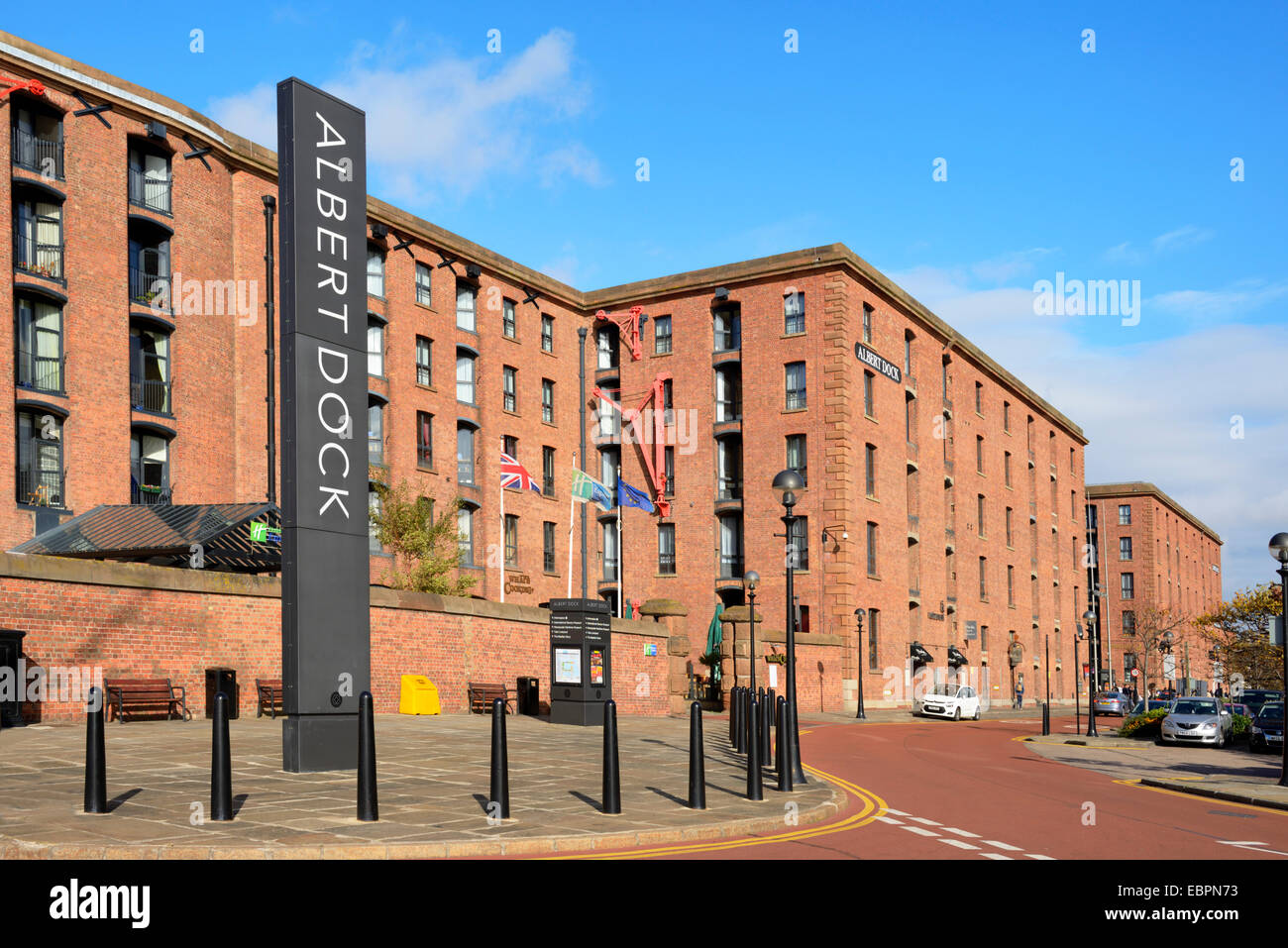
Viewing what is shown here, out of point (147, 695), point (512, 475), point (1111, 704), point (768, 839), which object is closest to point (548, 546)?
point (512, 475)

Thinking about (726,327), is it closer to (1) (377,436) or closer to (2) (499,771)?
(1) (377,436)

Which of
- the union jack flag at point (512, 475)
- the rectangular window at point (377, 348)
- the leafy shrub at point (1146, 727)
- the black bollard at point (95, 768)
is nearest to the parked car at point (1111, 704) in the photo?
the leafy shrub at point (1146, 727)

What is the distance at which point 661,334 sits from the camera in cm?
5506

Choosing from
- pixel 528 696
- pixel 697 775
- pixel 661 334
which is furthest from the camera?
pixel 661 334

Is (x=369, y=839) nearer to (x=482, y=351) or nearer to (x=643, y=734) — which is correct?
(x=643, y=734)

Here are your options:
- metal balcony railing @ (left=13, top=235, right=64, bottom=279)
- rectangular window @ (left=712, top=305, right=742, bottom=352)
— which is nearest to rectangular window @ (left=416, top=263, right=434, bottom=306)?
rectangular window @ (left=712, top=305, right=742, bottom=352)

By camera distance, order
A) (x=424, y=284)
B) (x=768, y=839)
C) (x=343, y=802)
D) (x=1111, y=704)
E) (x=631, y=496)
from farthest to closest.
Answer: (x=1111, y=704) → (x=424, y=284) → (x=631, y=496) → (x=343, y=802) → (x=768, y=839)

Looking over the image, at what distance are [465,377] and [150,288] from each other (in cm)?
1476

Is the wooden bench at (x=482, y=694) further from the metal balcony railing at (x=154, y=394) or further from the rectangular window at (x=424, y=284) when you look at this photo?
the rectangular window at (x=424, y=284)

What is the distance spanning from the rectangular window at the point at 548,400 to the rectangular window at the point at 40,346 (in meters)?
22.7

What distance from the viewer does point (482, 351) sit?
164ft

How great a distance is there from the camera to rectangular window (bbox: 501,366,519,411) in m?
51.1

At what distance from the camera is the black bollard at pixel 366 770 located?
10.1 metres

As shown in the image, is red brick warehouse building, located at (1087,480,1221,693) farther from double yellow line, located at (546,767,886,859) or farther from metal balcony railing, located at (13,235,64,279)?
double yellow line, located at (546,767,886,859)
